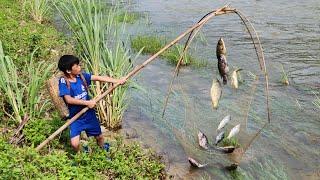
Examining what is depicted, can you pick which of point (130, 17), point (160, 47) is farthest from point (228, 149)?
point (130, 17)

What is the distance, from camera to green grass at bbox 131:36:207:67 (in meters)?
10.3

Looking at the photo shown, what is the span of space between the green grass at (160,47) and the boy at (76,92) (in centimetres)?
528

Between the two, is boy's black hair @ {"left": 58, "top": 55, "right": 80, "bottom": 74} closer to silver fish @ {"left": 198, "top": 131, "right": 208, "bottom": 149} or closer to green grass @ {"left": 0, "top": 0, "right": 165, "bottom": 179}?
green grass @ {"left": 0, "top": 0, "right": 165, "bottom": 179}

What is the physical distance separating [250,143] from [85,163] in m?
2.63

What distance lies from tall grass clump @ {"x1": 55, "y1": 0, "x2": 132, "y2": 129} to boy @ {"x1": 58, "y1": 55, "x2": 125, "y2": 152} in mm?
904

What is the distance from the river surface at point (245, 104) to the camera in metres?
5.93

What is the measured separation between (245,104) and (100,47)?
119 inches

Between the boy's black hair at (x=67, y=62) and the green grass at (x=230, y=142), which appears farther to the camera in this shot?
the green grass at (x=230, y=142)

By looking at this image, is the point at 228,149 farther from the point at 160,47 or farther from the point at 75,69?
the point at 160,47

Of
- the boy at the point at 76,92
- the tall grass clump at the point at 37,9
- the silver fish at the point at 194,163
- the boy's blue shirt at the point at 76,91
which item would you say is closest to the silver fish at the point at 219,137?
the silver fish at the point at 194,163

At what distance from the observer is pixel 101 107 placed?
21.3ft

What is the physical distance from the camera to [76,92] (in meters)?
4.98

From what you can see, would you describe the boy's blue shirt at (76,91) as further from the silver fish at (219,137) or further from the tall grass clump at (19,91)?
the silver fish at (219,137)

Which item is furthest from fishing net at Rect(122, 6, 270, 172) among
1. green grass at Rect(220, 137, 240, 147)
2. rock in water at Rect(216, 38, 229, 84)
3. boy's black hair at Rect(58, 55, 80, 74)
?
boy's black hair at Rect(58, 55, 80, 74)
